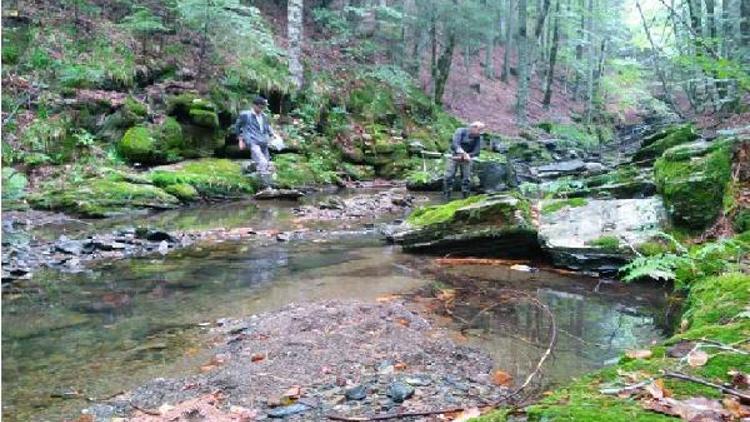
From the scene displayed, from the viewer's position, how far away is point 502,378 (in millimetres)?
4137

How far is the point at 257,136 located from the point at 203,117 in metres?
1.81

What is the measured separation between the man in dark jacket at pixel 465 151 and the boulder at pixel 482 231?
16.5ft

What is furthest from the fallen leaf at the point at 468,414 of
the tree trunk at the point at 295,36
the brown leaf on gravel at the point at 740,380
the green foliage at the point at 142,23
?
the tree trunk at the point at 295,36

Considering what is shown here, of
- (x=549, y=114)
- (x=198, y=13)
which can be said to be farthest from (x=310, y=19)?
(x=549, y=114)

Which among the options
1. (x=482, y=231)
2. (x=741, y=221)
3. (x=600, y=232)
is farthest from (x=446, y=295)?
(x=741, y=221)

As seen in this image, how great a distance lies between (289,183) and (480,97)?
2079 cm

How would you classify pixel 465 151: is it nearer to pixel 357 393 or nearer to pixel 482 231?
pixel 482 231

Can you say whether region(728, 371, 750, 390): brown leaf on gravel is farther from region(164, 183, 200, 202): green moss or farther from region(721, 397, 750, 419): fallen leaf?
region(164, 183, 200, 202): green moss

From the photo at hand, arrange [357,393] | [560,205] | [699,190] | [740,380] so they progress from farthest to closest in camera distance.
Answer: [560,205], [699,190], [357,393], [740,380]

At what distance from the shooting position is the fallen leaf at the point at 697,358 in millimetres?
2865

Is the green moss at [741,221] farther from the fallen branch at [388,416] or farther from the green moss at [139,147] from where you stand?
the green moss at [139,147]

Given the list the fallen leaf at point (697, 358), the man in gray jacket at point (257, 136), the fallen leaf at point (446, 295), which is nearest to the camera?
the fallen leaf at point (697, 358)

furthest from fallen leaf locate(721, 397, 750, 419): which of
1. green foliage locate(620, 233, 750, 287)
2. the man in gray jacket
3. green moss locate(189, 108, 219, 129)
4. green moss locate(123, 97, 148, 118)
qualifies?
green moss locate(189, 108, 219, 129)

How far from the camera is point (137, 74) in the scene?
16297mm
